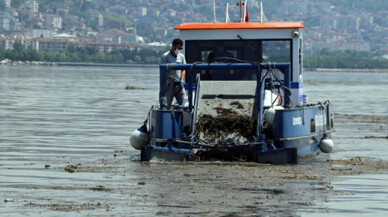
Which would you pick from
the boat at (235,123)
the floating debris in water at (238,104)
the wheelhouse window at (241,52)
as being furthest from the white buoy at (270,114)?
the wheelhouse window at (241,52)

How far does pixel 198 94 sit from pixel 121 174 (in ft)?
8.91

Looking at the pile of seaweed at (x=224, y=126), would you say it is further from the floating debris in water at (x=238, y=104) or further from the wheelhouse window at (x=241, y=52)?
the wheelhouse window at (x=241, y=52)

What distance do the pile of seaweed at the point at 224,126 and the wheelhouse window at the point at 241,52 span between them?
2.77 m

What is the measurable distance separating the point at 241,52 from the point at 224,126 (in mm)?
3079

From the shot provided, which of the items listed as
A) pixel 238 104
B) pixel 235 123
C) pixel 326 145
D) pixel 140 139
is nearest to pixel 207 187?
pixel 235 123

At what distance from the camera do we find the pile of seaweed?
17.8m

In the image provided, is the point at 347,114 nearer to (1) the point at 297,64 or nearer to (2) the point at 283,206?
(1) the point at 297,64

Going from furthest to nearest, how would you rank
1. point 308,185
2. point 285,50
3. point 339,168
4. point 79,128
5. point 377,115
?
point 377,115 < point 79,128 < point 285,50 < point 339,168 < point 308,185

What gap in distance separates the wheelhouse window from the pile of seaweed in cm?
277

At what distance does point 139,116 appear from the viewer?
3453 cm

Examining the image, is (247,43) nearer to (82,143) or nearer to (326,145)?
(326,145)

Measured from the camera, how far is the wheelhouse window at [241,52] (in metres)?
20.5

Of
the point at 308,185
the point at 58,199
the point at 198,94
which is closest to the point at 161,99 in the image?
the point at 198,94

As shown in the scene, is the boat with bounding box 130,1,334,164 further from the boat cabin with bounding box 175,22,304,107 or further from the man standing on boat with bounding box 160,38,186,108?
the boat cabin with bounding box 175,22,304,107
